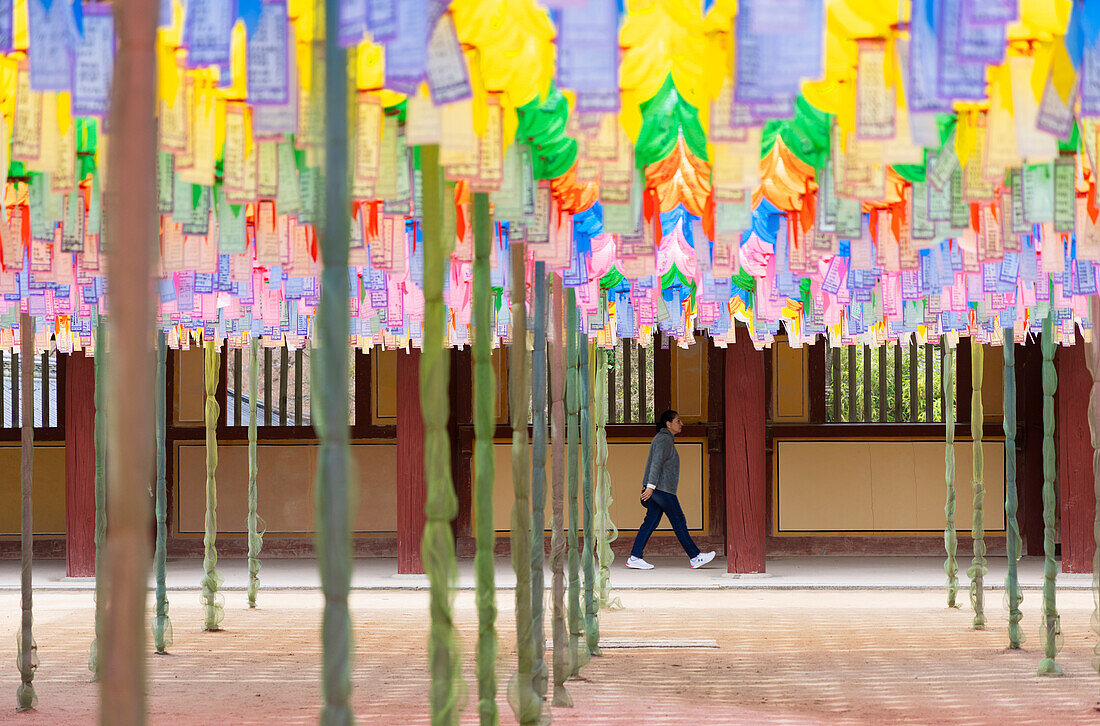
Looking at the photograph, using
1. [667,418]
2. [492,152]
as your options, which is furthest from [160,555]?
[667,418]

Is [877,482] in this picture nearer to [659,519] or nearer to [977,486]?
[659,519]

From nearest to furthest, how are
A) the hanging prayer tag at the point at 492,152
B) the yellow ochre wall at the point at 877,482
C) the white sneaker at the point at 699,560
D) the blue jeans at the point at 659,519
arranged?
the hanging prayer tag at the point at 492,152
the blue jeans at the point at 659,519
the white sneaker at the point at 699,560
the yellow ochre wall at the point at 877,482

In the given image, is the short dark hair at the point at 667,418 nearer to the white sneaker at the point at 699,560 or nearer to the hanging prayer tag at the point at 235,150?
the white sneaker at the point at 699,560

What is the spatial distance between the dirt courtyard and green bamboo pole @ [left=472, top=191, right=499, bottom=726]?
21 centimetres

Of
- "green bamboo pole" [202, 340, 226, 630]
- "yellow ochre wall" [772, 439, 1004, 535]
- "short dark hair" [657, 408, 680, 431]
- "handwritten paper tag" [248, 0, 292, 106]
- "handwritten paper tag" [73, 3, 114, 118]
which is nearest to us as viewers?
"handwritten paper tag" [248, 0, 292, 106]

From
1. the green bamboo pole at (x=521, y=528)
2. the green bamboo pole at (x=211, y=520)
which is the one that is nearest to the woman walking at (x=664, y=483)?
the green bamboo pole at (x=211, y=520)

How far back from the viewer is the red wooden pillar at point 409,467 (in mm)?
10977

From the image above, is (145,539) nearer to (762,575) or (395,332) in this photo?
(395,332)

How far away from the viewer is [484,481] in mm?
3271

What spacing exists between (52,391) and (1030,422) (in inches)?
407

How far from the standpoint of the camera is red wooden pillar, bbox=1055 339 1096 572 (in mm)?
10828

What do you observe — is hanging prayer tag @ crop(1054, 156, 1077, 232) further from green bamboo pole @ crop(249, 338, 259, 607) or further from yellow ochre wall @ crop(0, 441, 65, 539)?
yellow ochre wall @ crop(0, 441, 65, 539)

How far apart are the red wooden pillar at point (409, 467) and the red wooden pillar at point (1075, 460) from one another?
5.83 metres

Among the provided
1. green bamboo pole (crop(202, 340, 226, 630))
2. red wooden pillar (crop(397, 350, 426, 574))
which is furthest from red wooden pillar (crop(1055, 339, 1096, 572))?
green bamboo pole (crop(202, 340, 226, 630))
